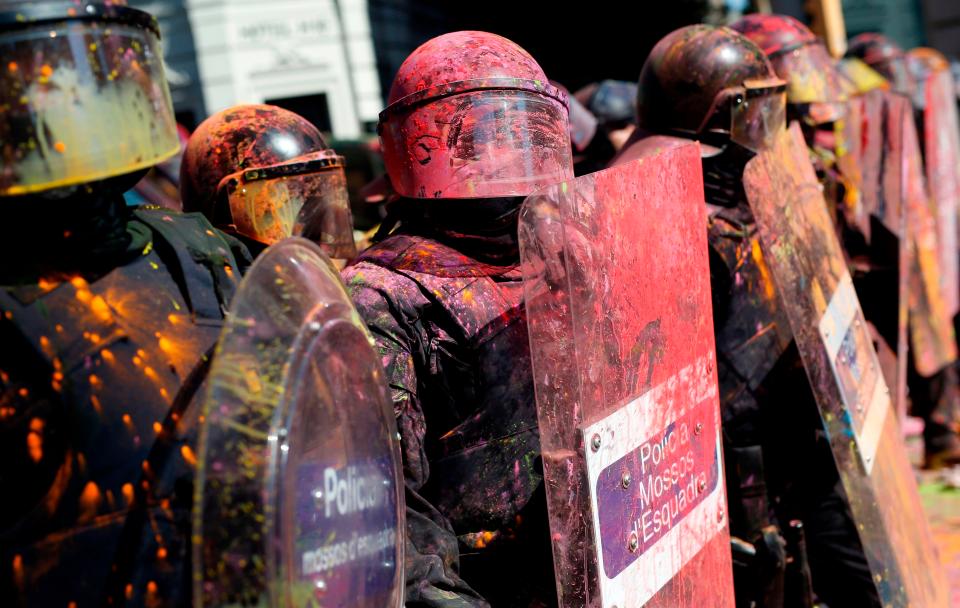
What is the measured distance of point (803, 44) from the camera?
4.75 m

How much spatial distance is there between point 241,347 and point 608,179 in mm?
952

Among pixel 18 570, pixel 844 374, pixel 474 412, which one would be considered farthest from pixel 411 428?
pixel 844 374

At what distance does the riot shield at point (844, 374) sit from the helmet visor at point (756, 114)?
0.21 feet

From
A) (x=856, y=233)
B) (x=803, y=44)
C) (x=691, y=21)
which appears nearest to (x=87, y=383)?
(x=803, y=44)

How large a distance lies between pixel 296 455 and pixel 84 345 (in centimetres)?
36

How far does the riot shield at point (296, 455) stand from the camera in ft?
4.26

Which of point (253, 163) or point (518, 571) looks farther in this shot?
point (253, 163)

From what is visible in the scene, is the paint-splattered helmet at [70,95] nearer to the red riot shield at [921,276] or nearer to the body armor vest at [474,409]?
the body armor vest at [474,409]

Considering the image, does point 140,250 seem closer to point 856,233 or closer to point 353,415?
point 353,415

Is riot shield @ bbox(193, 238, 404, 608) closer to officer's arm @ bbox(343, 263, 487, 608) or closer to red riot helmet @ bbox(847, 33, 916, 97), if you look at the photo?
officer's arm @ bbox(343, 263, 487, 608)

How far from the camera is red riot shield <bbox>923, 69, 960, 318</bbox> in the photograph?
644cm

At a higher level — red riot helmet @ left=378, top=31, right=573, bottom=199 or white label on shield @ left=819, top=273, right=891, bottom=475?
red riot helmet @ left=378, top=31, right=573, bottom=199

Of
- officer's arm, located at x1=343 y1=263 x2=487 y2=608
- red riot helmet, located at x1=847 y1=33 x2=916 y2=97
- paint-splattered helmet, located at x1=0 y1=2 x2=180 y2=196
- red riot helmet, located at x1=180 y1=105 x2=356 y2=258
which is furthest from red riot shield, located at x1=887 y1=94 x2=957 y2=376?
paint-splattered helmet, located at x1=0 y1=2 x2=180 y2=196

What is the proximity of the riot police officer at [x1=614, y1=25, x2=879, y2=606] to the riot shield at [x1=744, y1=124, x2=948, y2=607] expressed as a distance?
0.19 meters
